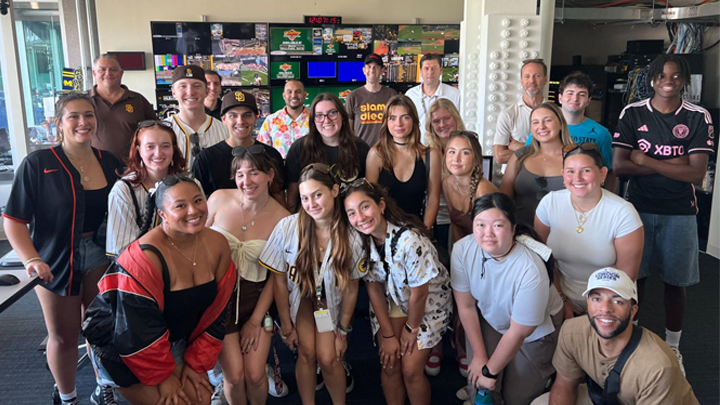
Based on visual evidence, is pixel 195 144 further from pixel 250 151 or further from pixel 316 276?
pixel 316 276

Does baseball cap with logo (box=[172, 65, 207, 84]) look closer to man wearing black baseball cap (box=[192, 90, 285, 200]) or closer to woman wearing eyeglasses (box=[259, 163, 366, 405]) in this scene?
man wearing black baseball cap (box=[192, 90, 285, 200])

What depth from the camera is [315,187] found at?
2.47m

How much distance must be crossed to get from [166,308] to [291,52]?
611 centimetres

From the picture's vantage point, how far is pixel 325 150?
3133 millimetres

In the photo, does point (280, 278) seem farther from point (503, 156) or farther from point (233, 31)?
point (233, 31)

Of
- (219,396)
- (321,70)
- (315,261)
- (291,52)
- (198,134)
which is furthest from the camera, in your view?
(321,70)

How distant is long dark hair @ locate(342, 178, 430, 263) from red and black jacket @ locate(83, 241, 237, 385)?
96 cm

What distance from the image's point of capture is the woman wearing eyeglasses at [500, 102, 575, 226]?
2904mm

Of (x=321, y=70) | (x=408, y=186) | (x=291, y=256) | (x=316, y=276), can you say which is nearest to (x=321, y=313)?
(x=316, y=276)

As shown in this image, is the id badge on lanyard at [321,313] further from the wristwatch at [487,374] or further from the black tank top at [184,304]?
the wristwatch at [487,374]

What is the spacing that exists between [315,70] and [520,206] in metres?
5.33

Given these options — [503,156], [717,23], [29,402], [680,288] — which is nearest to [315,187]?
[503,156]

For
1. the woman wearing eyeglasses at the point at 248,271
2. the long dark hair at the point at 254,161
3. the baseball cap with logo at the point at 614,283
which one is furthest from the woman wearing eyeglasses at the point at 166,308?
the baseball cap with logo at the point at 614,283

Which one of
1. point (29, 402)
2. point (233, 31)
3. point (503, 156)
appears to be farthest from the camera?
point (233, 31)
